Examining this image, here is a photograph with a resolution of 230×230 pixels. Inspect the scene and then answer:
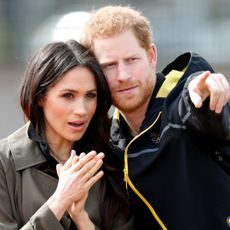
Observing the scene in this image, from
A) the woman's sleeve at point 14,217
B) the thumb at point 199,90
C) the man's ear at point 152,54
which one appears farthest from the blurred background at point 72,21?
the thumb at point 199,90

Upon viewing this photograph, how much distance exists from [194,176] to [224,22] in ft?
15.3

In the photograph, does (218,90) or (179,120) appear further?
(179,120)

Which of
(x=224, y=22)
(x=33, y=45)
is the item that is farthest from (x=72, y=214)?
(x=224, y=22)

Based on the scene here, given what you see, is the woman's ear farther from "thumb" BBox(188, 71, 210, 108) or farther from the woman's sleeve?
"thumb" BBox(188, 71, 210, 108)

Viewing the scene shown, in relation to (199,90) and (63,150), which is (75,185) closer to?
(63,150)

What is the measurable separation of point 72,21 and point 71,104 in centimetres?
364

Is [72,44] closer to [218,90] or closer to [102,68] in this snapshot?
[102,68]

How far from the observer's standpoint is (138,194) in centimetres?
232

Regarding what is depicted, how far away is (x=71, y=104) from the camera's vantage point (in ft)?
7.61

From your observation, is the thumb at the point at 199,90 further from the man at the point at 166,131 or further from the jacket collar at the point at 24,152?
the jacket collar at the point at 24,152

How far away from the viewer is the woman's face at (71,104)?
2316mm

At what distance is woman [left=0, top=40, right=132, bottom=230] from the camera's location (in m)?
2.18

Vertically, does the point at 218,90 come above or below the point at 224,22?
above

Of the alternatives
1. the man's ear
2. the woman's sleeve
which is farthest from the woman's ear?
the man's ear
